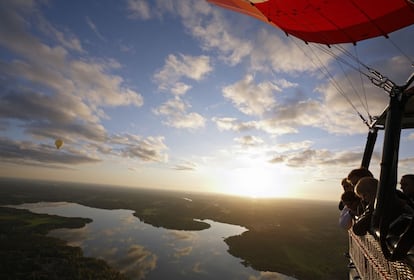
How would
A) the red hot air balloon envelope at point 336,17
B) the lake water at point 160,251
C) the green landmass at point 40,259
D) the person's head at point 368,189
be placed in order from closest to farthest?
the person's head at point 368,189
the red hot air balloon envelope at point 336,17
the green landmass at point 40,259
the lake water at point 160,251

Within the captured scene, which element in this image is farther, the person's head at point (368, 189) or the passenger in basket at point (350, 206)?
the passenger in basket at point (350, 206)

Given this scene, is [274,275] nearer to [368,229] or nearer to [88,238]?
[88,238]

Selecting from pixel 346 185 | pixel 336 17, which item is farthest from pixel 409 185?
pixel 336 17

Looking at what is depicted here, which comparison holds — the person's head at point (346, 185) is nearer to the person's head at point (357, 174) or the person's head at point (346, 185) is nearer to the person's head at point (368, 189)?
the person's head at point (357, 174)

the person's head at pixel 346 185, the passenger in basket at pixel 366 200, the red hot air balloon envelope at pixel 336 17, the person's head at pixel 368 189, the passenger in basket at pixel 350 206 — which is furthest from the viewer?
the red hot air balloon envelope at pixel 336 17

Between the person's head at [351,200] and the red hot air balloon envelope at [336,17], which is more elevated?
the red hot air balloon envelope at [336,17]

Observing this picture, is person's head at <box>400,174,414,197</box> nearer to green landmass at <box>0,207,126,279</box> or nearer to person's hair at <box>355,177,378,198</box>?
person's hair at <box>355,177,378,198</box>

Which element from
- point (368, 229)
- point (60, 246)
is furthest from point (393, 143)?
point (60, 246)

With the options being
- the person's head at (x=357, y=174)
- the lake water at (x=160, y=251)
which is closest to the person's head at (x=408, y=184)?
the person's head at (x=357, y=174)
